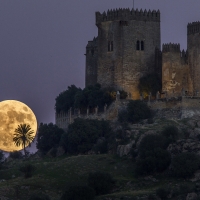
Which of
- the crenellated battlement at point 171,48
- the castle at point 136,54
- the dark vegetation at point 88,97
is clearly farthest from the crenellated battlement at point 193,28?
the dark vegetation at point 88,97

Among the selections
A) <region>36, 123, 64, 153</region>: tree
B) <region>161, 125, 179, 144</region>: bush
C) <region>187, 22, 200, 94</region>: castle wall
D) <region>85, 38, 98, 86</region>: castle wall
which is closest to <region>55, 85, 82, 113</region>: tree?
<region>85, 38, 98, 86</region>: castle wall

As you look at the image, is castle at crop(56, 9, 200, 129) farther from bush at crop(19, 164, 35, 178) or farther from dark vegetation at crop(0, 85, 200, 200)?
bush at crop(19, 164, 35, 178)

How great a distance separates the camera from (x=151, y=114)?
14662cm

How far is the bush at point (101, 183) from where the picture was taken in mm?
129625

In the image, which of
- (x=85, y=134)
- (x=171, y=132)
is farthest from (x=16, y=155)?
(x=171, y=132)

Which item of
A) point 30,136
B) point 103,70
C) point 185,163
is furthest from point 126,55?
point 185,163

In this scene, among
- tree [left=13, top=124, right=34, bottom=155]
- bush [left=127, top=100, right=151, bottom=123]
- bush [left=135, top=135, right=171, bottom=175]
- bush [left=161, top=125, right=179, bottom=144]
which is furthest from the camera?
tree [left=13, top=124, right=34, bottom=155]

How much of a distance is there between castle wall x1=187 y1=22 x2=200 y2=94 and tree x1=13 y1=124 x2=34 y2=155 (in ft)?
63.4

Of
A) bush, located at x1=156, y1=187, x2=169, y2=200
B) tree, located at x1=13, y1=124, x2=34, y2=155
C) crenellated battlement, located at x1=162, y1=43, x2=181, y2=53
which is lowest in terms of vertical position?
bush, located at x1=156, y1=187, x2=169, y2=200

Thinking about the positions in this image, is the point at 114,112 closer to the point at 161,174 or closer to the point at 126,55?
the point at 126,55

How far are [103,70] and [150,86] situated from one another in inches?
247

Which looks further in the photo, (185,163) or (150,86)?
(150,86)

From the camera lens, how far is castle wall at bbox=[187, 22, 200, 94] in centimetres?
14700

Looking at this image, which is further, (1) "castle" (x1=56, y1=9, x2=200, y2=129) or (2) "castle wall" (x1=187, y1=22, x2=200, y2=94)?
(1) "castle" (x1=56, y1=9, x2=200, y2=129)
